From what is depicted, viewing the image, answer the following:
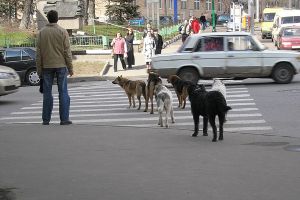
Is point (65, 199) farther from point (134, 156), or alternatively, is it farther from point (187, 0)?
point (187, 0)

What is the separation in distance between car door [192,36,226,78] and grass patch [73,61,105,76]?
8486mm

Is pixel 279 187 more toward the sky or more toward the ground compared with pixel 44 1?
more toward the ground

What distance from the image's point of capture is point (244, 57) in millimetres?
19938

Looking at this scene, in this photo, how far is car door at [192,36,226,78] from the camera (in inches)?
786

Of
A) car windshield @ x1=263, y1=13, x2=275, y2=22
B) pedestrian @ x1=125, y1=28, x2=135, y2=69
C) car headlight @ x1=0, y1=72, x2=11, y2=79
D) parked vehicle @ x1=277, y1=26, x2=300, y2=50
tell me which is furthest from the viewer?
car windshield @ x1=263, y1=13, x2=275, y2=22

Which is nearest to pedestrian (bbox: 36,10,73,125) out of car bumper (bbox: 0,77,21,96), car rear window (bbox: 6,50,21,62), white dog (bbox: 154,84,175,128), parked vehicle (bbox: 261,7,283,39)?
white dog (bbox: 154,84,175,128)

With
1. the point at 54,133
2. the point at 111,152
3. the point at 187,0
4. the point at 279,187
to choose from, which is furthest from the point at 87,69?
the point at 187,0

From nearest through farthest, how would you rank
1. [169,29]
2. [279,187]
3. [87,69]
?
[279,187], [87,69], [169,29]

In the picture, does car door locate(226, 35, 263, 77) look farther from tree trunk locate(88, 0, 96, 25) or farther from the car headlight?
tree trunk locate(88, 0, 96, 25)

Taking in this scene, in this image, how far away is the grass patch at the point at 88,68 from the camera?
28192mm

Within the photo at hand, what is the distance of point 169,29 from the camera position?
53562mm

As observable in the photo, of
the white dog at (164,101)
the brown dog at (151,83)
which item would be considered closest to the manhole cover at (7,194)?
the white dog at (164,101)

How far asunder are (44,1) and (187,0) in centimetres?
7621

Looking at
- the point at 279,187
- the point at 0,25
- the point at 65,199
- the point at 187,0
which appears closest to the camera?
the point at 65,199
